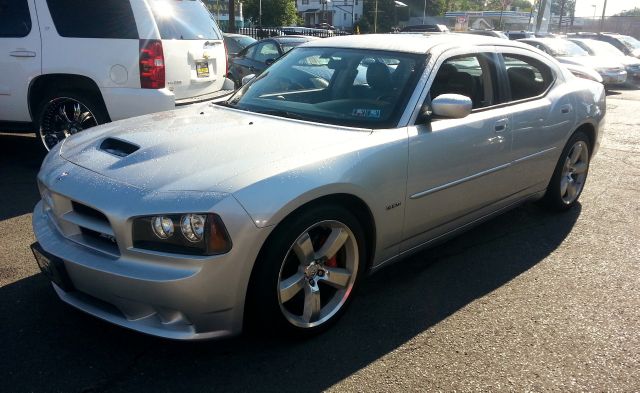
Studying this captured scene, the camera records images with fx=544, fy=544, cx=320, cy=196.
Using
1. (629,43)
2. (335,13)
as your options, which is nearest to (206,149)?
(629,43)

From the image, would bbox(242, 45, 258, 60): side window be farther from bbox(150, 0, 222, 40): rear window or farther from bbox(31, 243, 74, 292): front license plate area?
bbox(31, 243, 74, 292): front license plate area

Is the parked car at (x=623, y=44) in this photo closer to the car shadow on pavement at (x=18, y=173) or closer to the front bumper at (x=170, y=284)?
the car shadow on pavement at (x=18, y=173)

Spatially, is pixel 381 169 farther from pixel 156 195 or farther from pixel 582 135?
pixel 582 135

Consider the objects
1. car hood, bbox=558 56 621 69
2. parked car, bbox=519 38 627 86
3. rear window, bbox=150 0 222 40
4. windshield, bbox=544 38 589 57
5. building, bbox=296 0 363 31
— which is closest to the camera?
rear window, bbox=150 0 222 40

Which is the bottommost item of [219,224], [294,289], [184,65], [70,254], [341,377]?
[341,377]

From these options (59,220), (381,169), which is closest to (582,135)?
(381,169)

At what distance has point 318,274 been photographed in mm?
2902

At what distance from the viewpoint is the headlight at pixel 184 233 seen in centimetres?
238

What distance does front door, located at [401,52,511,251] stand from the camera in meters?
3.28

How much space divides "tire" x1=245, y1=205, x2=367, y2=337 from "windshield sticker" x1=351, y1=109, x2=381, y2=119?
733mm

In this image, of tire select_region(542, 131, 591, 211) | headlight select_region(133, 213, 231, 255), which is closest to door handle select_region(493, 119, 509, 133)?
tire select_region(542, 131, 591, 211)

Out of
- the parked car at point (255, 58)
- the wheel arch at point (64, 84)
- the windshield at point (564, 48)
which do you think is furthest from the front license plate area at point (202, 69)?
the windshield at point (564, 48)

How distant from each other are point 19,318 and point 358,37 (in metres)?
2.95

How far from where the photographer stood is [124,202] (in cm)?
246
